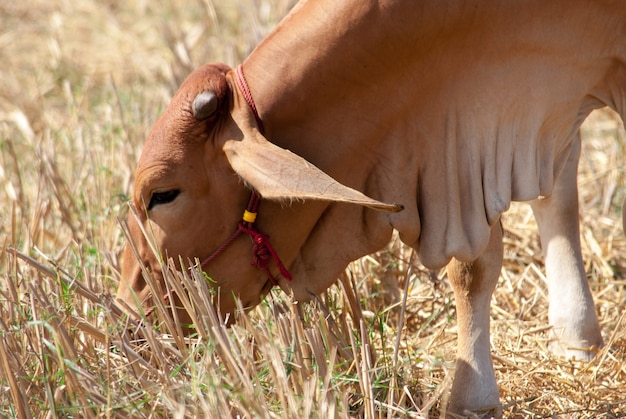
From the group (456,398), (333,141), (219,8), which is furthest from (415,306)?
(219,8)

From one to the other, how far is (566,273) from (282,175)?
1651 millimetres

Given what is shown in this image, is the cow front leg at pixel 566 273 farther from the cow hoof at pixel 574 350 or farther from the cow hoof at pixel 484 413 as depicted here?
the cow hoof at pixel 484 413

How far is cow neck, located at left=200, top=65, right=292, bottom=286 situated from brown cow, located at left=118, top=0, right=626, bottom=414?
1 cm

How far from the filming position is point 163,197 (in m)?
3.05

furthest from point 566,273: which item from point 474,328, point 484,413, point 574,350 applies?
point 484,413

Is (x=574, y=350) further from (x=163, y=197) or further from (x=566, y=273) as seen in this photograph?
(x=163, y=197)

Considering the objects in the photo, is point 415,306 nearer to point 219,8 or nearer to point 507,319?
point 507,319

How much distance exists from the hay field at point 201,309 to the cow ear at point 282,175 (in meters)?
0.35

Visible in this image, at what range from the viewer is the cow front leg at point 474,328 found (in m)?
→ 3.37

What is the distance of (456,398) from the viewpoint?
3391 millimetres

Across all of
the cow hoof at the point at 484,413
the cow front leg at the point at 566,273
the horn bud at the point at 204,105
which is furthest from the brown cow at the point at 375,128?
the cow front leg at the point at 566,273

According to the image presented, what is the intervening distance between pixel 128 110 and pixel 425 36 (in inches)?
124

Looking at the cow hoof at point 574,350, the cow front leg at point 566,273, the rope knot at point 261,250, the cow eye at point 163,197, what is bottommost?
the cow hoof at point 574,350

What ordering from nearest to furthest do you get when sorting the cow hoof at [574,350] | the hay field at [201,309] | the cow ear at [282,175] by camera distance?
the cow ear at [282,175]
the hay field at [201,309]
the cow hoof at [574,350]
